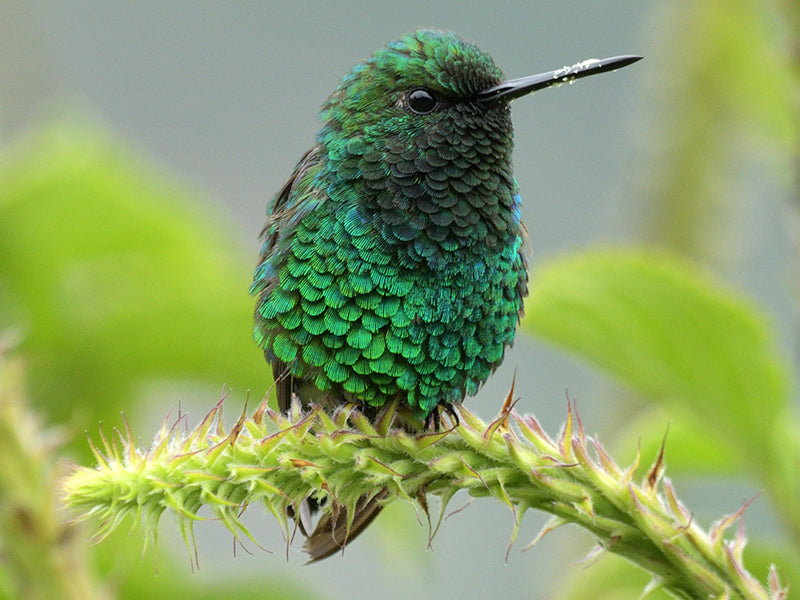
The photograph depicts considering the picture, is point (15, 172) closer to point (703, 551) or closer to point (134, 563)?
point (134, 563)

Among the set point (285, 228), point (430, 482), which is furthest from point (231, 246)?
point (430, 482)

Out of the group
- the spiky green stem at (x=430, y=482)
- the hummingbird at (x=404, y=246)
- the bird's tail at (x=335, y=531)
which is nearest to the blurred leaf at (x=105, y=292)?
the hummingbird at (x=404, y=246)

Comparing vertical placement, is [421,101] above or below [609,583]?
above

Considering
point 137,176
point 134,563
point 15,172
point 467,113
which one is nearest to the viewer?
point 467,113

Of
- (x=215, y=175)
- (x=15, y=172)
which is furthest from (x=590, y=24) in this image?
(x=15, y=172)

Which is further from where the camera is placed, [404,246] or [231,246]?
[231,246]

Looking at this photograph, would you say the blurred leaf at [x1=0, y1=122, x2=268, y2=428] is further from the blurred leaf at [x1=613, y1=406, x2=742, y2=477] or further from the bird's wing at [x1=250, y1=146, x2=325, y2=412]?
the blurred leaf at [x1=613, y1=406, x2=742, y2=477]

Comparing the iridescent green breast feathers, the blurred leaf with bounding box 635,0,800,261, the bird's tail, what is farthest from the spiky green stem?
the blurred leaf with bounding box 635,0,800,261

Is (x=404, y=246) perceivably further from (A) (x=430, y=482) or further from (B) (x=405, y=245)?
(A) (x=430, y=482)

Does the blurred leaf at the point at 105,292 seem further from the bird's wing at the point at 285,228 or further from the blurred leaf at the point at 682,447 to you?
the blurred leaf at the point at 682,447
